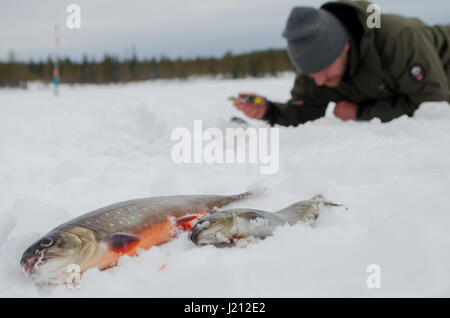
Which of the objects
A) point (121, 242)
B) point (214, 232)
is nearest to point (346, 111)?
point (214, 232)

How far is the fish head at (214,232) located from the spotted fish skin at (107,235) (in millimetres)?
265

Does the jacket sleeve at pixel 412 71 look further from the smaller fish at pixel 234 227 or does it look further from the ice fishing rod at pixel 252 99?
the smaller fish at pixel 234 227

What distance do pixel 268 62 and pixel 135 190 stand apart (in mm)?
62151

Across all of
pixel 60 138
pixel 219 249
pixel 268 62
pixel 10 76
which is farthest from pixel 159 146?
pixel 268 62

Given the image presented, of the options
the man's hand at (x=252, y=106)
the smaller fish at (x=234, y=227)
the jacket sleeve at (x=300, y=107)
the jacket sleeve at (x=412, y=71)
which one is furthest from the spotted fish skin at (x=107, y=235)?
the jacket sleeve at (x=300, y=107)

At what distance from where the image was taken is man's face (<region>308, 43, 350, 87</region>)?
4473 millimetres

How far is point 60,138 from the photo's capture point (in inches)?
202

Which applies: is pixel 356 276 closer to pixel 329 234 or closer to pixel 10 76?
pixel 329 234

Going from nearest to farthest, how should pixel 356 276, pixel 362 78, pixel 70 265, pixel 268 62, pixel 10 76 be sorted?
pixel 356 276 → pixel 70 265 → pixel 362 78 → pixel 10 76 → pixel 268 62

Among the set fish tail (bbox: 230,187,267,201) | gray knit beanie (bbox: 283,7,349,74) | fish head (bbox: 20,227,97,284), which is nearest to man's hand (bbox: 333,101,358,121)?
gray knit beanie (bbox: 283,7,349,74)

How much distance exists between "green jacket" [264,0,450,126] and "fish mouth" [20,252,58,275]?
3977mm

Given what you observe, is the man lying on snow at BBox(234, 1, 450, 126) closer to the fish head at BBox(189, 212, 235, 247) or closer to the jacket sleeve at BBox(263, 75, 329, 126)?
the jacket sleeve at BBox(263, 75, 329, 126)

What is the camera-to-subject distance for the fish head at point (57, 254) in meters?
1.53

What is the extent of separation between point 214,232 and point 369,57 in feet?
11.5
